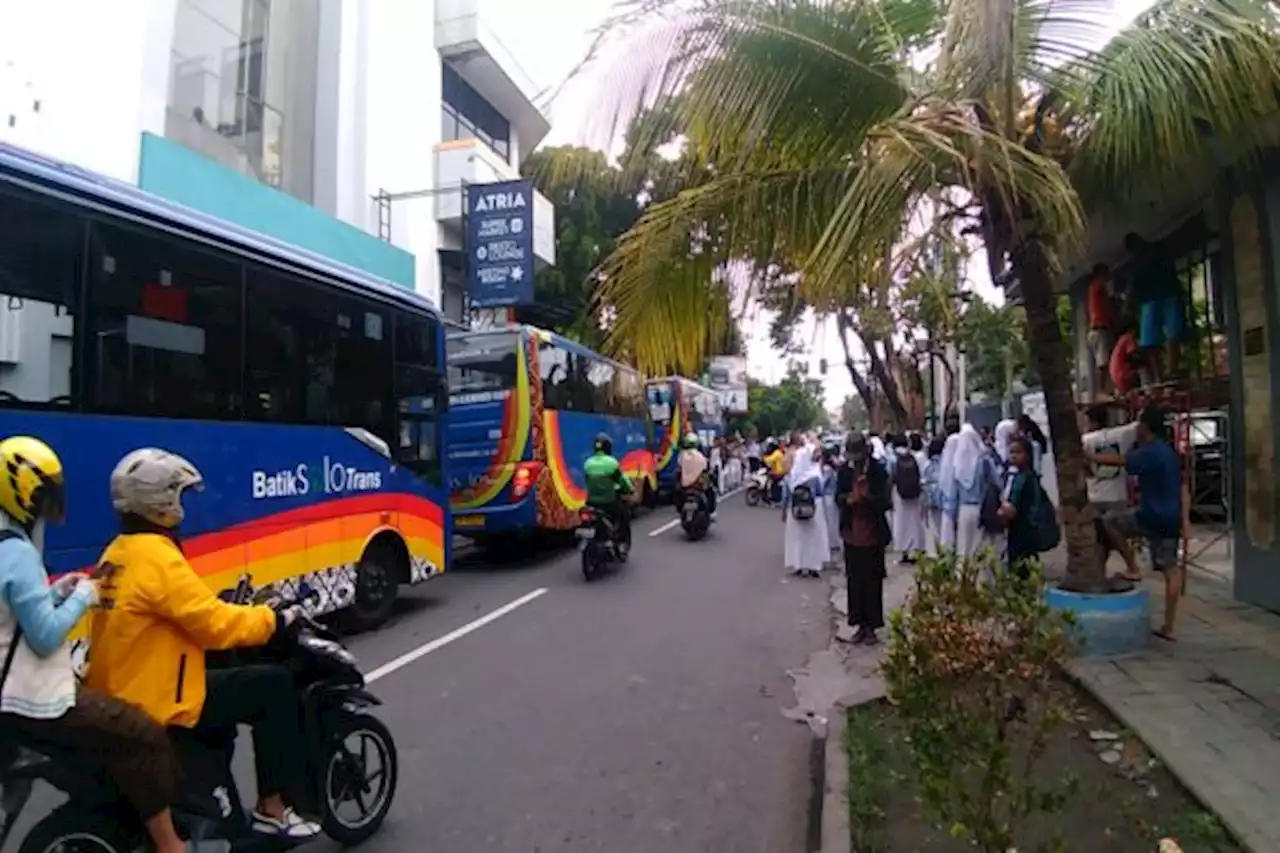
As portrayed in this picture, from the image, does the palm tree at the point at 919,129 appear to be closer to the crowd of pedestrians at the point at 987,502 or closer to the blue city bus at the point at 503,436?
the crowd of pedestrians at the point at 987,502

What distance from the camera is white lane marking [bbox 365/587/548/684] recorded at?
692cm

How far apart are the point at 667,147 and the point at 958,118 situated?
72.4 inches

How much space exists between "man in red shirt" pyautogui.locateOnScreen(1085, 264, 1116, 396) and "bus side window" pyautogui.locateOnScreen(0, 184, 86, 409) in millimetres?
9075

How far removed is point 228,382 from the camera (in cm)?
662

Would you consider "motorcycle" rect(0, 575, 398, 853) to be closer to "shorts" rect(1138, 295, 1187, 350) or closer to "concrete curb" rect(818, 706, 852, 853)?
"concrete curb" rect(818, 706, 852, 853)

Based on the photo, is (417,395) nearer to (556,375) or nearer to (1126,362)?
(556,375)

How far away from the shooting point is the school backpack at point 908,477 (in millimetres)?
11414

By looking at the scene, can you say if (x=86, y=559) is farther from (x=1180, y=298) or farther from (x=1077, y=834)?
(x=1180, y=298)

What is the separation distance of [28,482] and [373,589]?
5727 mm

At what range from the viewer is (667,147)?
6148 millimetres

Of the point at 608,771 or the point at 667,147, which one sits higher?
the point at 667,147

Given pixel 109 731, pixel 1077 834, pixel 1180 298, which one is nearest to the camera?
pixel 109 731

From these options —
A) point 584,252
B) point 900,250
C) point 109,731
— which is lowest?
point 109,731

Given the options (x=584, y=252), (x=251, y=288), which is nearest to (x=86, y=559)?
(x=251, y=288)
